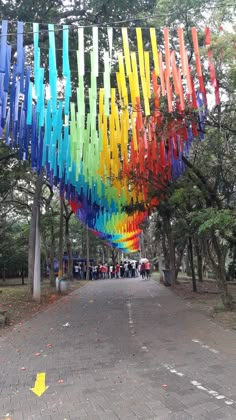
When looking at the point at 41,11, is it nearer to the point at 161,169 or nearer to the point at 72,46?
the point at 72,46

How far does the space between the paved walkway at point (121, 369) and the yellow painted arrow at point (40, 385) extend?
0.25ft

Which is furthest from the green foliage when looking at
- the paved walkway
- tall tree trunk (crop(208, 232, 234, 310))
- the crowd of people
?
the crowd of people

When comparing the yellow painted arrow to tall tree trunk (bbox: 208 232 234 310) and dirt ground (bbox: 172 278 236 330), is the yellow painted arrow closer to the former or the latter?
dirt ground (bbox: 172 278 236 330)

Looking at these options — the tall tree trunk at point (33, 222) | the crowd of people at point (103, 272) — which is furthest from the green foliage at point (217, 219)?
the crowd of people at point (103, 272)

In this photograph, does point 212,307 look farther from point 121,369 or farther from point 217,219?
point 121,369

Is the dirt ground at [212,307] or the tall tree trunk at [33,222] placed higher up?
the tall tree trunk at [33,222]

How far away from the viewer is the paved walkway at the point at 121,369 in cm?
490

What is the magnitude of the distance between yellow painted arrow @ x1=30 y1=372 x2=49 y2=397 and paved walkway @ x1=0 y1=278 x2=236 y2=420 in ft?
0.25

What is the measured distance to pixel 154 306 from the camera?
Result: 15930mm

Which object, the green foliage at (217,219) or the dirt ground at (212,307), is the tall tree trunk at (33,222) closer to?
the dirt ground at (212,307)

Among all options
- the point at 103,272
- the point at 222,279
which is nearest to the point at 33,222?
the point at 222,279

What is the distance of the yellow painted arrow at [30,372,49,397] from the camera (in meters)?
5.69

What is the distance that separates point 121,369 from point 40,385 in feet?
4.50

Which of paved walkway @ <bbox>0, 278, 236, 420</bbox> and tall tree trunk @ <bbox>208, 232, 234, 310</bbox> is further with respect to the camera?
tall tree trunk @ <bbox>208, 232, 234, 310</bbox>
